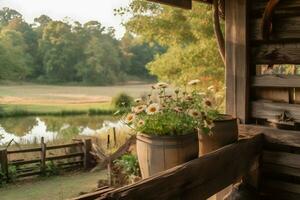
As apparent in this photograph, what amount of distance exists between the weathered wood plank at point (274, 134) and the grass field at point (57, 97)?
2204cm

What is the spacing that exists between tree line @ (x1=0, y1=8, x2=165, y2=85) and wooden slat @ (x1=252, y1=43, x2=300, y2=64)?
101 feet

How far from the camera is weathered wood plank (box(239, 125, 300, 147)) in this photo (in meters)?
2.66

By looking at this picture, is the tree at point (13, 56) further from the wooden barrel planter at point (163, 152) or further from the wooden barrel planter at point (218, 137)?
→ the wooden barrel planter at point (163, 152)

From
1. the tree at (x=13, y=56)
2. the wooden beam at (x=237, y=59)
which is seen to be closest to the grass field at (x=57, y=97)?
the tree at (x=13, y=56)

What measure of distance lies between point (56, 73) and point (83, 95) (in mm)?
5495

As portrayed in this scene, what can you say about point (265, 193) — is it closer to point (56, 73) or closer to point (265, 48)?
point (265, 48)

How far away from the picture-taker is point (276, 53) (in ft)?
8.91

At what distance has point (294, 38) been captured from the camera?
262 centimetres

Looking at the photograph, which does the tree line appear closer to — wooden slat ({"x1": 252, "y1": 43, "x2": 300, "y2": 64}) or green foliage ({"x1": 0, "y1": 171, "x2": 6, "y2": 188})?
green foliage ({"x1": 0, "y1": 171, "x2": 6, "y2": 188})

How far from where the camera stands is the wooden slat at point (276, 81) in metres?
2.64

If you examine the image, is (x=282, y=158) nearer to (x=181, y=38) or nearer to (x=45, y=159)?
(x=181, y=38)

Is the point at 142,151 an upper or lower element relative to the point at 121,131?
upper

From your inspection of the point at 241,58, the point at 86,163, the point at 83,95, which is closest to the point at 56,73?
the point at 83,95

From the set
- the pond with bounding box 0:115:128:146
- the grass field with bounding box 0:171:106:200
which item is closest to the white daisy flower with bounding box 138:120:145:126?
the grass field with bounding box 0:171:106:200
